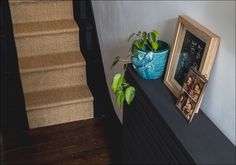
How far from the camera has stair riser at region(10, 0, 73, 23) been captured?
2277mm

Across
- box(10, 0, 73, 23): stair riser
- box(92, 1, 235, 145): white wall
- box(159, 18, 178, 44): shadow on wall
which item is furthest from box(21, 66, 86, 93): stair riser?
box(159, 18, 178, 44): shadow on wall

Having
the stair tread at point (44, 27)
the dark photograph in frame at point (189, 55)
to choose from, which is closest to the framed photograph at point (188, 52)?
the dark photograph in frame at point (189, 55)

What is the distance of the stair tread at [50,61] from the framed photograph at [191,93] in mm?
1365

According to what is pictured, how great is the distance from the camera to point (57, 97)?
7.34 feet

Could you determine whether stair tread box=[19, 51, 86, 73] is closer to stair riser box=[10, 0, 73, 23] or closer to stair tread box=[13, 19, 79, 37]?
stair tread box=[13, 19, 79, 37]

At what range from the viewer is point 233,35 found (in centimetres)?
84

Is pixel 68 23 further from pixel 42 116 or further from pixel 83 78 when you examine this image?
pixel 42 116

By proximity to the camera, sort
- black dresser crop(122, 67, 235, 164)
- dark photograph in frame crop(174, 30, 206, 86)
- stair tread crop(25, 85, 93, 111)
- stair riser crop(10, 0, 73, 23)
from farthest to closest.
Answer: stair riser crop(10, 0, 73, 23) → stair tread crop(25, 85, 93, 111) → dark photograph in frame crop(174, 30, 206, 86) → black dresser crop(122, 67, 235, 164)

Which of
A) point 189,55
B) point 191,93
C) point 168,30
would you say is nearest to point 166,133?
point 191,93

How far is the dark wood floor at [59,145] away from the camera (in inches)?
76.4

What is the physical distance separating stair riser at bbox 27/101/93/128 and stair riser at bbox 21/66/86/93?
195 mm

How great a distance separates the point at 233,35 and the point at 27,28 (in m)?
1.75

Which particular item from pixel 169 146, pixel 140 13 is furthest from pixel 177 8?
pixel 169 146

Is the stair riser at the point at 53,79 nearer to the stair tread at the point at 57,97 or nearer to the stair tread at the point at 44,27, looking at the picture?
the stair tread at the point at 57,97
